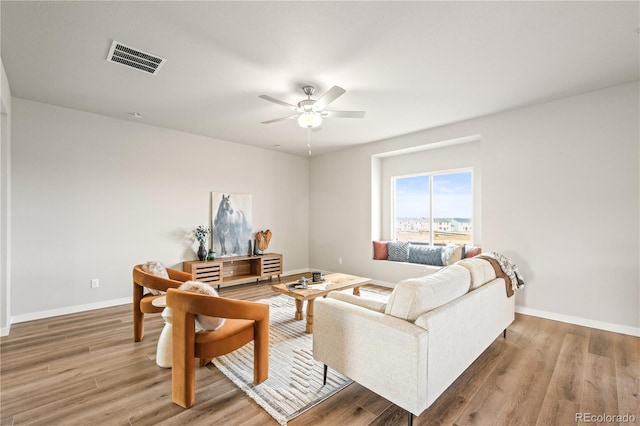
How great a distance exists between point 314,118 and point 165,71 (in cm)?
158

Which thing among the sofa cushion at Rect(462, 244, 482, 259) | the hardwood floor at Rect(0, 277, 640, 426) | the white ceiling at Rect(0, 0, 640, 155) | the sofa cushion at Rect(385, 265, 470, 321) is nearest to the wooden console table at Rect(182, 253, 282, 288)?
the hardwood floor at Rect(0, 277, 640, 426)

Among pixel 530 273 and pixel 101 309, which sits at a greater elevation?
pixel 530 273

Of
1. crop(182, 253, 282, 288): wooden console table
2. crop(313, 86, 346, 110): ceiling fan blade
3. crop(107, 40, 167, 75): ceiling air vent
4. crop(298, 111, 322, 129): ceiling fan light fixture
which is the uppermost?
crop(107, 40, 167, 75): ceiling air vent

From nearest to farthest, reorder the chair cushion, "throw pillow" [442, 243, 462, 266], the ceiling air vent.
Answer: the ceiling air vent, the chair cushion, "throw pillow" [442, 243, 462, 266]

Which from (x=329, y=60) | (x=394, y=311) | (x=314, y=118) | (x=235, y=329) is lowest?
(x=235, y=329)

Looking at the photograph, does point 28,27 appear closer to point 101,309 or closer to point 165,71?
point 165,71

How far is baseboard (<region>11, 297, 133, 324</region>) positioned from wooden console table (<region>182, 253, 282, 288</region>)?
100cm

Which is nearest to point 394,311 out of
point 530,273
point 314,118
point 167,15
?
point 314,118

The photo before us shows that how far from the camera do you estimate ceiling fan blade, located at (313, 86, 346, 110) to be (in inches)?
103

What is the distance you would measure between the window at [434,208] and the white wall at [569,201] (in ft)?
2.48

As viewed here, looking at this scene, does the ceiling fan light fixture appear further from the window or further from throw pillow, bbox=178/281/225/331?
the window

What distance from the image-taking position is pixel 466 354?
2105 millimetres

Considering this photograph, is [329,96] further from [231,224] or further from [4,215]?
[4,215]

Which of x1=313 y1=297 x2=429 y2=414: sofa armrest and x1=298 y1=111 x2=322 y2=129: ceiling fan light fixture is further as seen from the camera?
x1=298 y1=111 x2=322 y2=129: ceiling fan light fixture
